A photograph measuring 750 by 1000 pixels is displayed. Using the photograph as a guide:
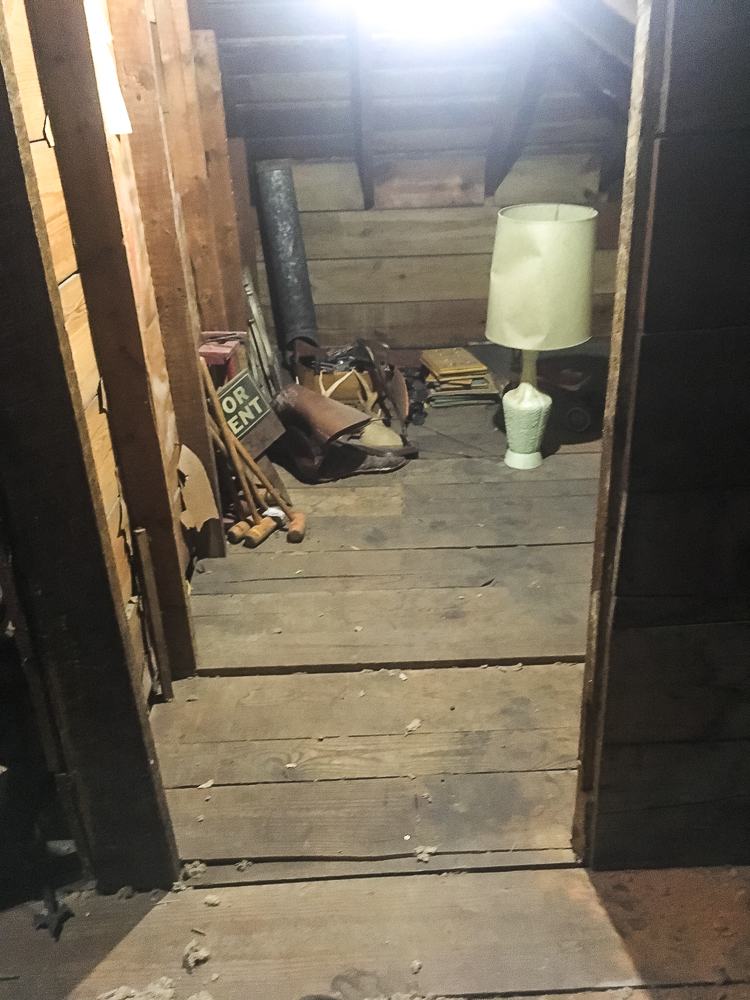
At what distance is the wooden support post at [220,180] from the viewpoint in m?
2.87

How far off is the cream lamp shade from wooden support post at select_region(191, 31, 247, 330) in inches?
45.1

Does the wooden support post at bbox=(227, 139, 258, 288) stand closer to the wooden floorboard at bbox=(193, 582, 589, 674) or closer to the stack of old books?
the stack of old books

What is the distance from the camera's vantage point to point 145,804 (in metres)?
1.32

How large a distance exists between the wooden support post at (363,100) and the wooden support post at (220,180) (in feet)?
1.73

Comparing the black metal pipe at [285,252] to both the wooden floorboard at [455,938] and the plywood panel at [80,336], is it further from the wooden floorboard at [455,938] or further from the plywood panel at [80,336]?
the wooden floorboard at [455,938]

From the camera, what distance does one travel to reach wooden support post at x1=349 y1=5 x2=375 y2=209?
9.06 ft

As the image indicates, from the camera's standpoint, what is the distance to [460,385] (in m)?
3.45

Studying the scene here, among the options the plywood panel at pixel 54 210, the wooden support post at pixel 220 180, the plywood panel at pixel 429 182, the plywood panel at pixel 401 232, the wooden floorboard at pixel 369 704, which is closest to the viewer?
the plywood panel at pixel 54 210

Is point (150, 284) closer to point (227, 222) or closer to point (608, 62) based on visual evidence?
point (227, 222)

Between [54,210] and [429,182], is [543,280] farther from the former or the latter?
[54,210]

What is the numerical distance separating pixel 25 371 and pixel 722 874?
143 centimetres

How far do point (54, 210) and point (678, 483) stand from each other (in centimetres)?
117

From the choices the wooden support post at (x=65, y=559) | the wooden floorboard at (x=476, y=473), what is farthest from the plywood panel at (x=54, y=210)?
the wooden floorboard at (x=476, y=473)

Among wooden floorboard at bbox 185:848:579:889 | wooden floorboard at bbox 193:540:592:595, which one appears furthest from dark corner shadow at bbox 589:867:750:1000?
wooden floorboard at bbox 193:540:592:595
